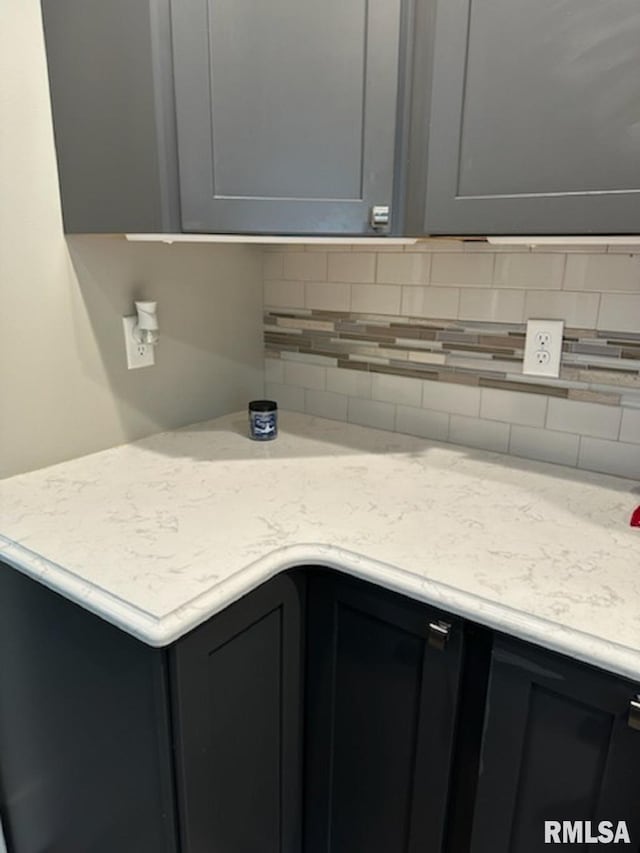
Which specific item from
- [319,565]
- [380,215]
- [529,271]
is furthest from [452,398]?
[319,565]

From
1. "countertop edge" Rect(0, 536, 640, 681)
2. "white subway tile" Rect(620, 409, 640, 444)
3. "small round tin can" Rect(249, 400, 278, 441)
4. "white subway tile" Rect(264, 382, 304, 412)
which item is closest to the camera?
"countertop edge" Rect(0, 536, 640, 681)

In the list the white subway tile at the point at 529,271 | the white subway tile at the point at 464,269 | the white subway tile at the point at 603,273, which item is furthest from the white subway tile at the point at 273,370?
the white subway tile at the point at 603,273

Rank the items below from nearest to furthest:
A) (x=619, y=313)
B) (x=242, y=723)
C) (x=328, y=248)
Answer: (x=242, y=723)
(x=619, y=313)
(x=328, y=248)

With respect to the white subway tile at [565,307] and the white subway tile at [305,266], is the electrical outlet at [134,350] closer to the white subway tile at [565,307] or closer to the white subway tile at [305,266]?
the white subway tile at [305,266]

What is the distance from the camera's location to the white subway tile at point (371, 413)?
1.53m

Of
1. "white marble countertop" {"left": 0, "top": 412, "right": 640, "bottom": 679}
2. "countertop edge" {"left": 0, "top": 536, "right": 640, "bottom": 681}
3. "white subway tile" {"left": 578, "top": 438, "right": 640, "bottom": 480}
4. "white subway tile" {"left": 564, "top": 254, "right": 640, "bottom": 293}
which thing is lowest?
"countertop edge" {"left": 0, "top": 536, "right": 640, "bottom": 681}

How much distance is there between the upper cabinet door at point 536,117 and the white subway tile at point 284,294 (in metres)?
0.67

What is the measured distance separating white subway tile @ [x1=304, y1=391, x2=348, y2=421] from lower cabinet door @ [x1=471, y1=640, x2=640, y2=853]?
0.88m

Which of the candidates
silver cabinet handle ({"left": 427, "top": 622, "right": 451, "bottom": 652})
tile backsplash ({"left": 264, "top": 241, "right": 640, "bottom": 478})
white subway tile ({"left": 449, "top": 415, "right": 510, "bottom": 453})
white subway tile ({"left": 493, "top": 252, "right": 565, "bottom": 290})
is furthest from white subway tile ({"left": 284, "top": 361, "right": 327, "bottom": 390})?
silver cabinet handle ({"left": 427, "top": 622, "right": 451, "bottom": 652})

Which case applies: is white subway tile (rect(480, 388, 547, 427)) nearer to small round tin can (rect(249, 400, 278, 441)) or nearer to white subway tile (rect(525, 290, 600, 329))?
white subway tile (rect(525, 290, 600, 329))

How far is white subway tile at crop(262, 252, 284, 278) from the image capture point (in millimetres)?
1631

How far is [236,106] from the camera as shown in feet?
3.28

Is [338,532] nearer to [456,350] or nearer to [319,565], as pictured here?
[319,565]

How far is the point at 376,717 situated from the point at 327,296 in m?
1.01
